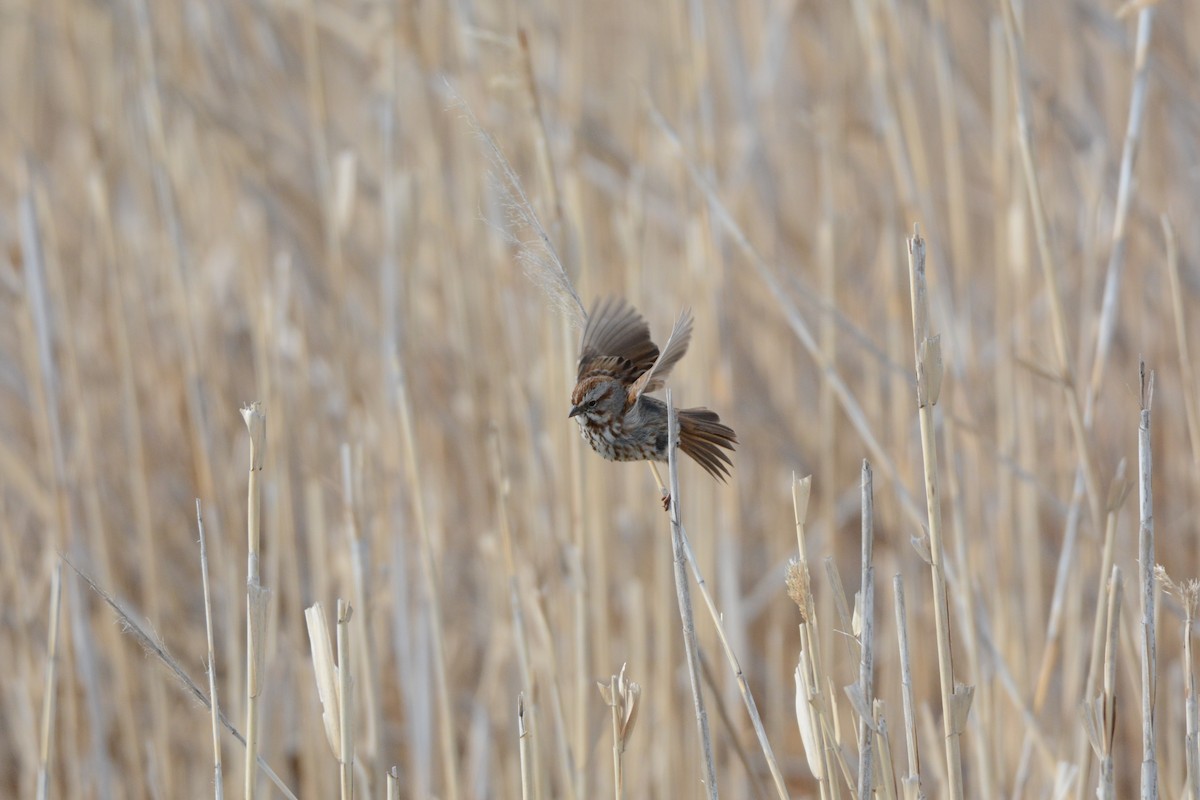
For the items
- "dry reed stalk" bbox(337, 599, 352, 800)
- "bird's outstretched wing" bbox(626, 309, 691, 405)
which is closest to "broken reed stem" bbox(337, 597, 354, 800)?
"dry reed stalk" bbox(337, 599, 352, 800)

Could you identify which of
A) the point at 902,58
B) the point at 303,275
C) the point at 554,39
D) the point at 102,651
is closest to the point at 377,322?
the point at 303,275

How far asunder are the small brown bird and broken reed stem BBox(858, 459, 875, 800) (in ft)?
0.73

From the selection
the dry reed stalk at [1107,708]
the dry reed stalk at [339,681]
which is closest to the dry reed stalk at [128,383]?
the dry reed stalk at [339,681]

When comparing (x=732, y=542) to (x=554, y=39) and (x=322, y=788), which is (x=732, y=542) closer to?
(x=322, y=788)

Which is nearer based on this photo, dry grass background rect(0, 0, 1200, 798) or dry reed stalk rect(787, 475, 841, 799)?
dry reed stalk rect(787, 475, 841, 799)

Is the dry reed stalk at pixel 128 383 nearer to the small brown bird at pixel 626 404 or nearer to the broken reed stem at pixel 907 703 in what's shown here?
the small brown bird at pixel 626 404

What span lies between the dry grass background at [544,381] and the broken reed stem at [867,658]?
0.43 meters

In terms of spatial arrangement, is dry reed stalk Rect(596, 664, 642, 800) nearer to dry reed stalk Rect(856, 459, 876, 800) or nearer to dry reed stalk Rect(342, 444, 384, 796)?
dry reed stalk Rect(856, 459, 876, 800)

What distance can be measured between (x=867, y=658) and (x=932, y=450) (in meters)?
0.19

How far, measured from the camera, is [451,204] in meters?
2.05

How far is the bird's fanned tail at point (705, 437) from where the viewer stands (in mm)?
1199

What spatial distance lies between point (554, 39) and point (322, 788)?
5.06 feet

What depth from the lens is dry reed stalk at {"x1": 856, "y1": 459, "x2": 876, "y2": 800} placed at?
966 mm

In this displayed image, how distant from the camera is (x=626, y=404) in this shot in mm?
1204
